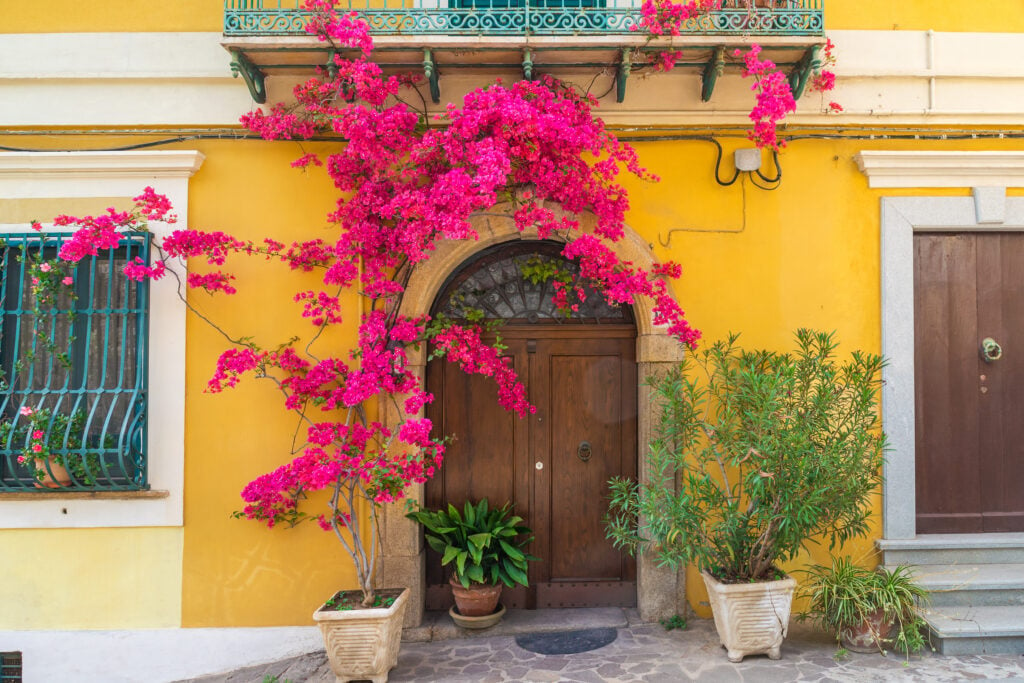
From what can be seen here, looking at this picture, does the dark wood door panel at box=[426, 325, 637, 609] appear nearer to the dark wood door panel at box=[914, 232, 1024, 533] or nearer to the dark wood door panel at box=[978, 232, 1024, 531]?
the dark wood door panel at box=[914, 232, 1024, 533]

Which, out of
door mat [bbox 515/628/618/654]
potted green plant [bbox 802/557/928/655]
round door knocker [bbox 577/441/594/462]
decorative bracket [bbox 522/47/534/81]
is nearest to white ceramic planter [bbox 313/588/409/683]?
door mat [bbox 515/628/618/654]

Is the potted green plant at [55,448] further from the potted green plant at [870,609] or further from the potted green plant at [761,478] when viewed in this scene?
the potted green plant at [870,609]

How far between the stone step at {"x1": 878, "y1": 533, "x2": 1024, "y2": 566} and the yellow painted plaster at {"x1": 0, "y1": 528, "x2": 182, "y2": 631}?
200 inches

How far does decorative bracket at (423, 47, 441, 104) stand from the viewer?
455 cm

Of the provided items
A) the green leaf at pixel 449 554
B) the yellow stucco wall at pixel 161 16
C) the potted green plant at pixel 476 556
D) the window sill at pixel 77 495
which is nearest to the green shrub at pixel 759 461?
the potted green plant at pixel 476 556

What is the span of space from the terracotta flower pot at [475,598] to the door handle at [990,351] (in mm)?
4041

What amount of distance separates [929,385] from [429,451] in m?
3.78

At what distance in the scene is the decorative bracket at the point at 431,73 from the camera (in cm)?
455

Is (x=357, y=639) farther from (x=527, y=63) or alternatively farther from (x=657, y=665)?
(x=527, y=63)

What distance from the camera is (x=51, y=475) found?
4.67 metres

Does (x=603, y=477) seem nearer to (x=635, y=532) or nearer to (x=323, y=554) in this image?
(x=635, y=532)

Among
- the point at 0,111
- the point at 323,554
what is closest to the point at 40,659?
the point at 323,554

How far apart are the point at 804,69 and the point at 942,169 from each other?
52.9 inches

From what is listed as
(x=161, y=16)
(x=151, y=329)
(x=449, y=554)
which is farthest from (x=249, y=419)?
(x=161, y=16)
